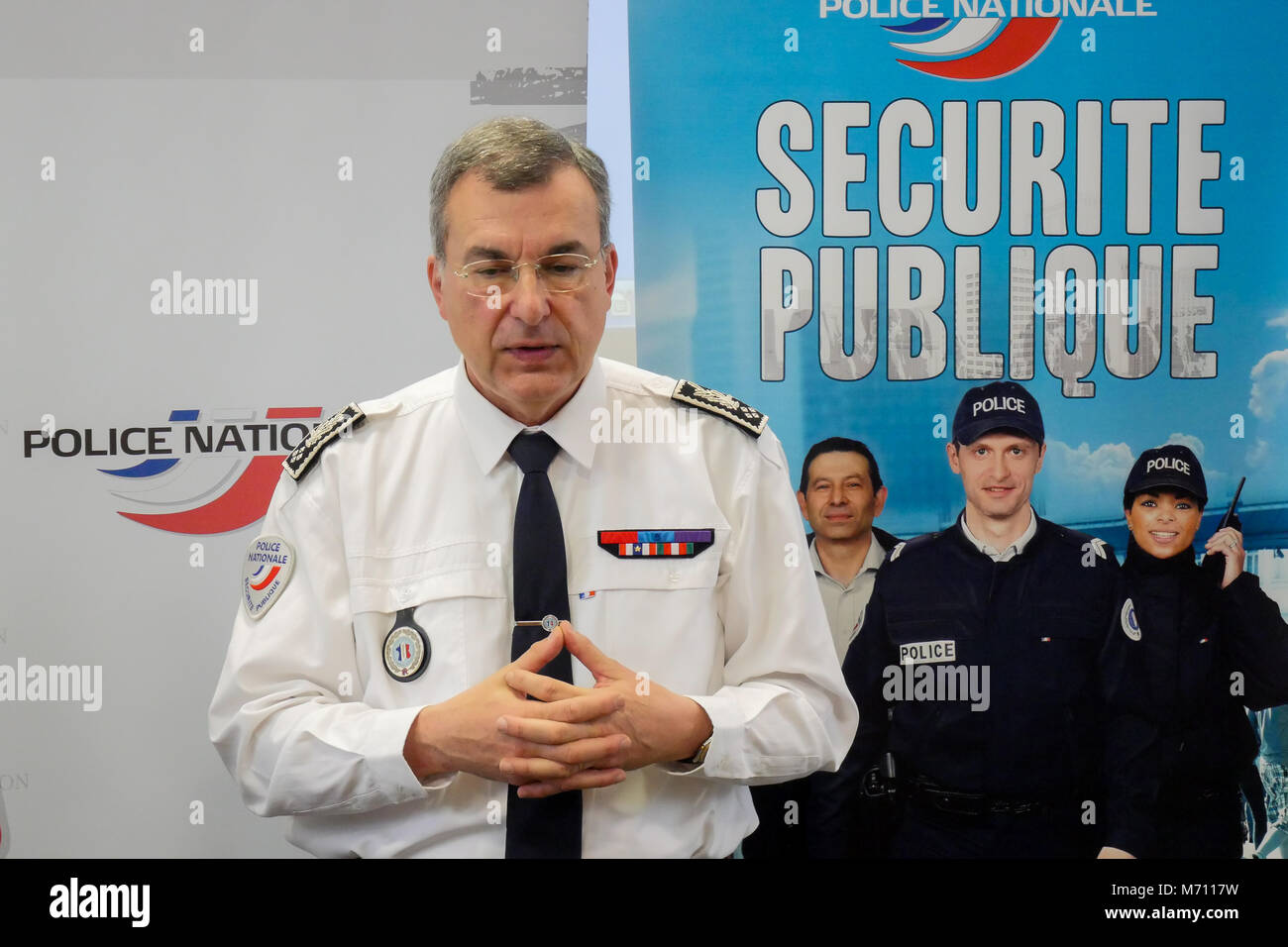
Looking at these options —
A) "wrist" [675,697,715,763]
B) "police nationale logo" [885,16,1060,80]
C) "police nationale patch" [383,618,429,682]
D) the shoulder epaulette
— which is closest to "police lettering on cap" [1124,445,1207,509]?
the shoulder epaulette

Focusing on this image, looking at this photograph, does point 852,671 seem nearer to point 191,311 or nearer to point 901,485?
point 901,485

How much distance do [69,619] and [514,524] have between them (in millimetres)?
1318

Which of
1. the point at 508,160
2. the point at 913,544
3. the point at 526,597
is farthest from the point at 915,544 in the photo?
the point at 508,160

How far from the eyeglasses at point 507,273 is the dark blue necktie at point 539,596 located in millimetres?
283

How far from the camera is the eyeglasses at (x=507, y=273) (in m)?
1.80

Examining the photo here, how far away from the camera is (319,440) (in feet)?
6.13

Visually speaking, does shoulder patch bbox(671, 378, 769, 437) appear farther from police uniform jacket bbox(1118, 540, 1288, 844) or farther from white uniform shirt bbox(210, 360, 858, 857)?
police uniform jacket bbox(1118, 540, 1288, 844)

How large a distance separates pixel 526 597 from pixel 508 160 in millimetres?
791

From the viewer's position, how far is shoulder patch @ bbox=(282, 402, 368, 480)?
A: 1844mm

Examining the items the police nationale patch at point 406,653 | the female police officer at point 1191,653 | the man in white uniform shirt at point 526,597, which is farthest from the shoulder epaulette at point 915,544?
the police nationale patch at point 406,653

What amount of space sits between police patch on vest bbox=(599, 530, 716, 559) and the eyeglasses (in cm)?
47

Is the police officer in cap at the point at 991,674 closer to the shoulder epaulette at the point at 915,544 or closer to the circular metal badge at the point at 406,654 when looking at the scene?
the shoulder epaulette at the point at 915,544
